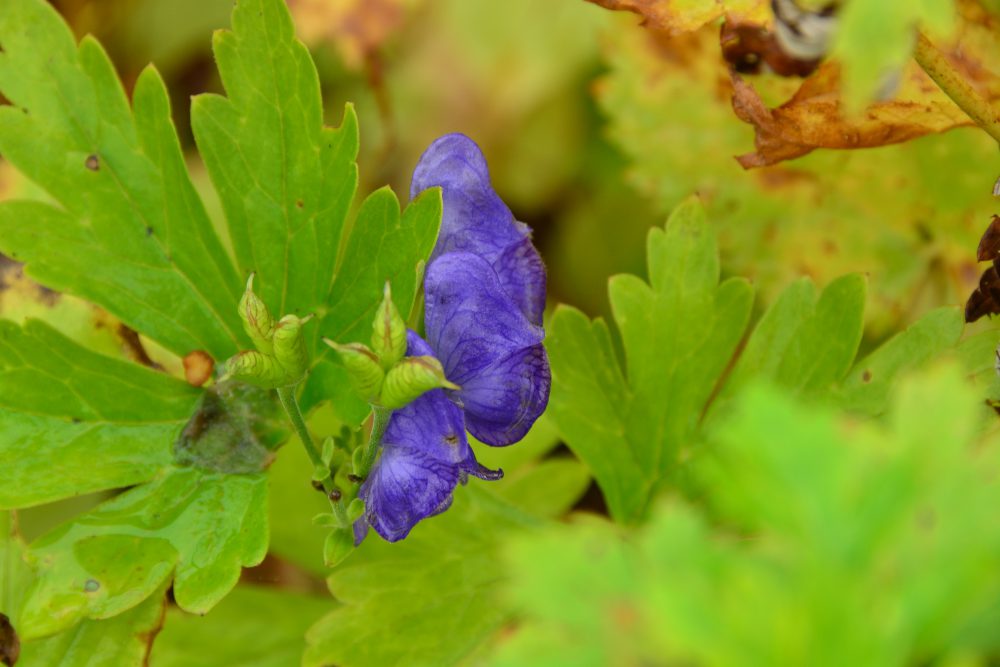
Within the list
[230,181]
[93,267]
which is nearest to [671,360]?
[230,181]

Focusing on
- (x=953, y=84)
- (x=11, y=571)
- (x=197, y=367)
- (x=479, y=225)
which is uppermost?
(x=953, y=84)

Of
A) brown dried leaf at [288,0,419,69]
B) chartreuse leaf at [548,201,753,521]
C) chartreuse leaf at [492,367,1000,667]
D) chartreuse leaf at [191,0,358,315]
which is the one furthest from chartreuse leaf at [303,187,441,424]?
brown dried leaf at [288,0,419,69]

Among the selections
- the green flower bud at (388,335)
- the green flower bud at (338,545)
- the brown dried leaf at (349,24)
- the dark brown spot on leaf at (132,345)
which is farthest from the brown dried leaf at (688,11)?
the brown dried leaf at (349,24)

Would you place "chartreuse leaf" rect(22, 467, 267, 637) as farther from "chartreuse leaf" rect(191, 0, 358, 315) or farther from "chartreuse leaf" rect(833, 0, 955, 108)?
"chartreuse leaf" rect(833, 0, 955, 108)

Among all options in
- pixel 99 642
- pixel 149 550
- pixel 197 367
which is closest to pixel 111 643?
pixel 99 642

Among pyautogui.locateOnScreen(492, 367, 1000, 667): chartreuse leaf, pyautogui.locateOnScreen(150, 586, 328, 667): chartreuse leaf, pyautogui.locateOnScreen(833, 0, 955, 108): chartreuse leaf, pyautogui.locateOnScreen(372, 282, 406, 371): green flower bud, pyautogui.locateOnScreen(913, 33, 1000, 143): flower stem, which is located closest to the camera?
pyautogui.locateOnScreen(492, 367, 1000, 667): chartreuse leaf

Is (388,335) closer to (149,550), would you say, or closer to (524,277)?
(524,277)
